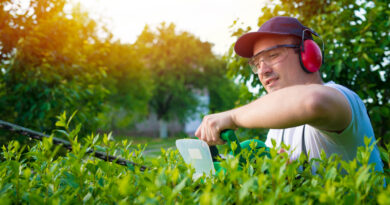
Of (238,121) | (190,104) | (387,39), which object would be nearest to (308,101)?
(238,121)

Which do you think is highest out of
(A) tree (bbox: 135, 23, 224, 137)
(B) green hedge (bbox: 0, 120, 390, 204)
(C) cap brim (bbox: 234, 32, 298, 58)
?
(A) tree (bbox: 135, 23, 224, 137)

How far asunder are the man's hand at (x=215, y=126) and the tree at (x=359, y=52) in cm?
359

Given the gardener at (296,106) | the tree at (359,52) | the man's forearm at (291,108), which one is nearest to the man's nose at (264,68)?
the gardener at (296,106)

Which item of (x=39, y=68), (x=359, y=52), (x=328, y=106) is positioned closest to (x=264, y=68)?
(x=328, y=106)

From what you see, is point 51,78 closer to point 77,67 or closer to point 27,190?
point 77,67

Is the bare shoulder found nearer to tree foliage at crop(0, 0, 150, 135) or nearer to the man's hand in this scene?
the man's hand

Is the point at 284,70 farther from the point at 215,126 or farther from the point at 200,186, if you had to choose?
the point at 200,186

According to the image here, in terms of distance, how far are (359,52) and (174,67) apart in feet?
82.4

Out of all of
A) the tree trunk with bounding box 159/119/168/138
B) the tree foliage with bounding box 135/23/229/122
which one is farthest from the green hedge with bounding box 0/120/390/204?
the tree trunk with bounding box 159/119/168/138

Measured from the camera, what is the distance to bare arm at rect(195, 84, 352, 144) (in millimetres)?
1108

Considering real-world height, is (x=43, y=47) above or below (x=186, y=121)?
above

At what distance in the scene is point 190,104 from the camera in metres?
30.8

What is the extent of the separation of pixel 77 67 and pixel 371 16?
4.97 m

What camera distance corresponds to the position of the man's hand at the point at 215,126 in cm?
141
